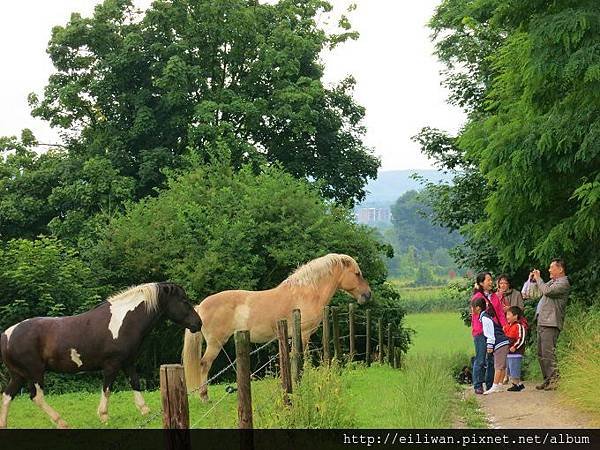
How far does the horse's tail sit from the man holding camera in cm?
496

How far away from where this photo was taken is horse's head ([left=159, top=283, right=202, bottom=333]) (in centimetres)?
1139

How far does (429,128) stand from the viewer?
91.9 ft

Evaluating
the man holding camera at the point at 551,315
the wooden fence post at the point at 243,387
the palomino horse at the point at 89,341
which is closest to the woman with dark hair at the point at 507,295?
the man holding camera at the point at 551,315

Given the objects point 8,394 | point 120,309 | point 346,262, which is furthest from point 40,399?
point 346,262

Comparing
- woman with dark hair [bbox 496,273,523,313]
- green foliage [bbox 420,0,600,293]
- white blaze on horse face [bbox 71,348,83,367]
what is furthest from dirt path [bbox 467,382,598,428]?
white blaze on horse face [bbox 71,348,83,367]

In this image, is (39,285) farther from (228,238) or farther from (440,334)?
(440,334)

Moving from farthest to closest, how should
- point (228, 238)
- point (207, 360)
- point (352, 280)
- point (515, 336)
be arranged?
point (228, 238) < point (352, 280) < point (207, 360) < point (515, 336)

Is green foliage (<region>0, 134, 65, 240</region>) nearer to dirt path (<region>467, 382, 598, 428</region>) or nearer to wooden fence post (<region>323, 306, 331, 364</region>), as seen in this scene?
wooden fence post (<region>323, 306, 331, 364</region>)

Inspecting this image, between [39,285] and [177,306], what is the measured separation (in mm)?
6826

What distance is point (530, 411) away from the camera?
10.3 meters

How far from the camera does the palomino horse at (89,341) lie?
34.9 ft

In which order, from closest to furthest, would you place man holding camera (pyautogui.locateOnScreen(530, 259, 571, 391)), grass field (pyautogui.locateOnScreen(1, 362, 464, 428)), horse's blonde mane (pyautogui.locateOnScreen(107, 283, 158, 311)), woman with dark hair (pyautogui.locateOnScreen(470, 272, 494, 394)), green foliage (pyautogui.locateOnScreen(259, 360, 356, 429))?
green foliage (pyautogui.locateOnScreen(259, 360, 356, 429)) < grass field (pyautogui.locateOnScreen(1, 362, 464, 428)) < horse's blonde mane (pyautogui.locateOnScreen(107, 283, 158, 311)) < man holding camera (pyautogui.locateOnScreen(530, 259, 571, 391)) < woman with dark hair (pyautogui.locateOnScreen(470, 272, 494, 394))

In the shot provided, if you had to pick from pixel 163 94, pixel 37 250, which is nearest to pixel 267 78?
pixel 163 94

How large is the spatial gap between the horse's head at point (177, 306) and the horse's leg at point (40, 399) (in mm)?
1747
